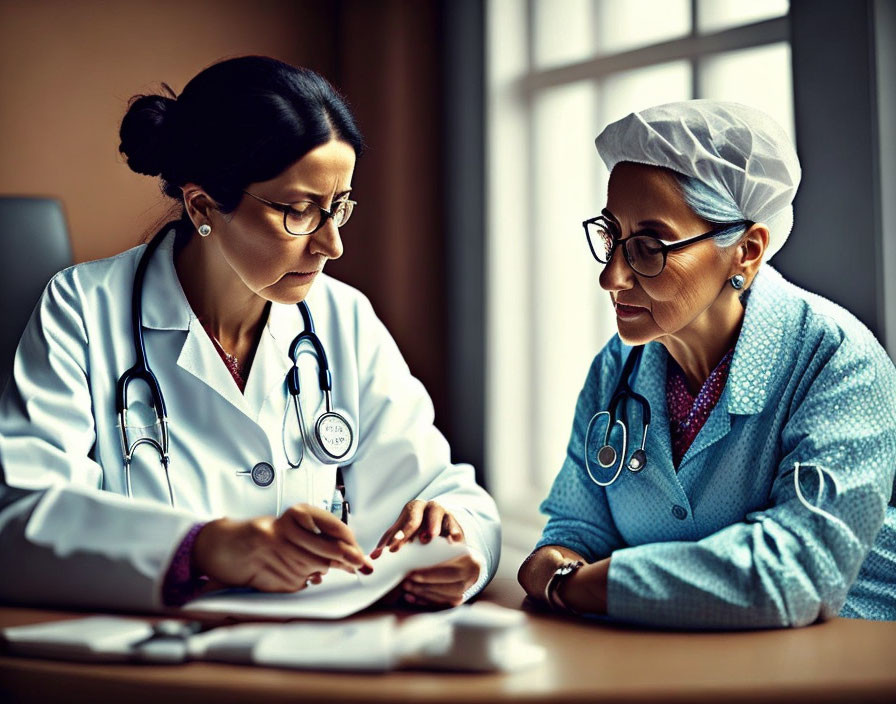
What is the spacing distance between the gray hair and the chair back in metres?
1.82

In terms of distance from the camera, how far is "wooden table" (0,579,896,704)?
102 centimetres

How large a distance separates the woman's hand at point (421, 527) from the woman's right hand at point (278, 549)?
0.14 metres

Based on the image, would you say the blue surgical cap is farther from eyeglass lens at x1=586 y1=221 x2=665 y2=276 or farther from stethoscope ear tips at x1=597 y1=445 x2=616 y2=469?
stethoscope ear tips at x1=597 y1=445 x2=616 y2=469

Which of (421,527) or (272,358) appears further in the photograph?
(272,358)

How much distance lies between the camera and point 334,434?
1761 mm

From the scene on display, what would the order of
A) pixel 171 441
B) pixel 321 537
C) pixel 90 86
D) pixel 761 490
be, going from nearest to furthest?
1. pixel 321 537
2. pixel 761 490
3. pixel 171 441
4. pixel 90 86

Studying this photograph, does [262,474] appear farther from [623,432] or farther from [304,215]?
[623,432]

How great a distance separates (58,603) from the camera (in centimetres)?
→ 139

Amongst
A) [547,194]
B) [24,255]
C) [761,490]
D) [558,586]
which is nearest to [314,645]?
[558,586]

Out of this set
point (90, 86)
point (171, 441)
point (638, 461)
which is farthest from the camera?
point (90, 86)

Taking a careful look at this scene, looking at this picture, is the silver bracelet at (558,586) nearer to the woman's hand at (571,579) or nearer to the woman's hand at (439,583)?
the woman's hand at (571,579)

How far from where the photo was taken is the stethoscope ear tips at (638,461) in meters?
1.55

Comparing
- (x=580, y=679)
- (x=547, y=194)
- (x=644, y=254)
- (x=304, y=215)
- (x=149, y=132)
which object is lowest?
(x=580, y=679)

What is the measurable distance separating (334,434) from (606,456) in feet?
1.67
